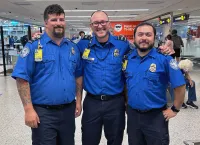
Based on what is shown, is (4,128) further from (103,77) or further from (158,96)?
(158,96)

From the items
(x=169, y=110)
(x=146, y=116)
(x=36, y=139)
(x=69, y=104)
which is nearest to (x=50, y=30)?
(x=69, y=104)

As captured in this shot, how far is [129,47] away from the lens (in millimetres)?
2537

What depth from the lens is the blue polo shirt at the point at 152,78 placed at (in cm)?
214

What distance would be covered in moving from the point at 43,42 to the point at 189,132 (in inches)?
107

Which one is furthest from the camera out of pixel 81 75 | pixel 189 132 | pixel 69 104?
pixel 189 132

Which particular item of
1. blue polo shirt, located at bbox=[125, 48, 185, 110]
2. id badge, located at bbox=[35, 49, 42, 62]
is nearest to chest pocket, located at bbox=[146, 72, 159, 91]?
blue polo shirt, located at bbox=[125, 48, 185, 110]

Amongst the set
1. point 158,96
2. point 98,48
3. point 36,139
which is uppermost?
point 98,48

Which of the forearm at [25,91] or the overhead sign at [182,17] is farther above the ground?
the overhead sign at [182,17]

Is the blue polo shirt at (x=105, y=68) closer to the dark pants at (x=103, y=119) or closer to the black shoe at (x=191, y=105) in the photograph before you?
the dark pants at (x=103, y=119)

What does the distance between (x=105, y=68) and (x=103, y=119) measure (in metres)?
0.48

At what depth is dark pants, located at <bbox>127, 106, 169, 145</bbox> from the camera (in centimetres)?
218

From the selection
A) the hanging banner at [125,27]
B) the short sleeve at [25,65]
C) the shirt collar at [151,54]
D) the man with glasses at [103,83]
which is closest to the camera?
the short sleeve at [25,65]

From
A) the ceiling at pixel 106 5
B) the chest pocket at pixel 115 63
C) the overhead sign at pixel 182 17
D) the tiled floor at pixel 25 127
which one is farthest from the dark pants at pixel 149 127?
the overhead sign at pixel 182 17

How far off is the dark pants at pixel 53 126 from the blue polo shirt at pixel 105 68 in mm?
302
